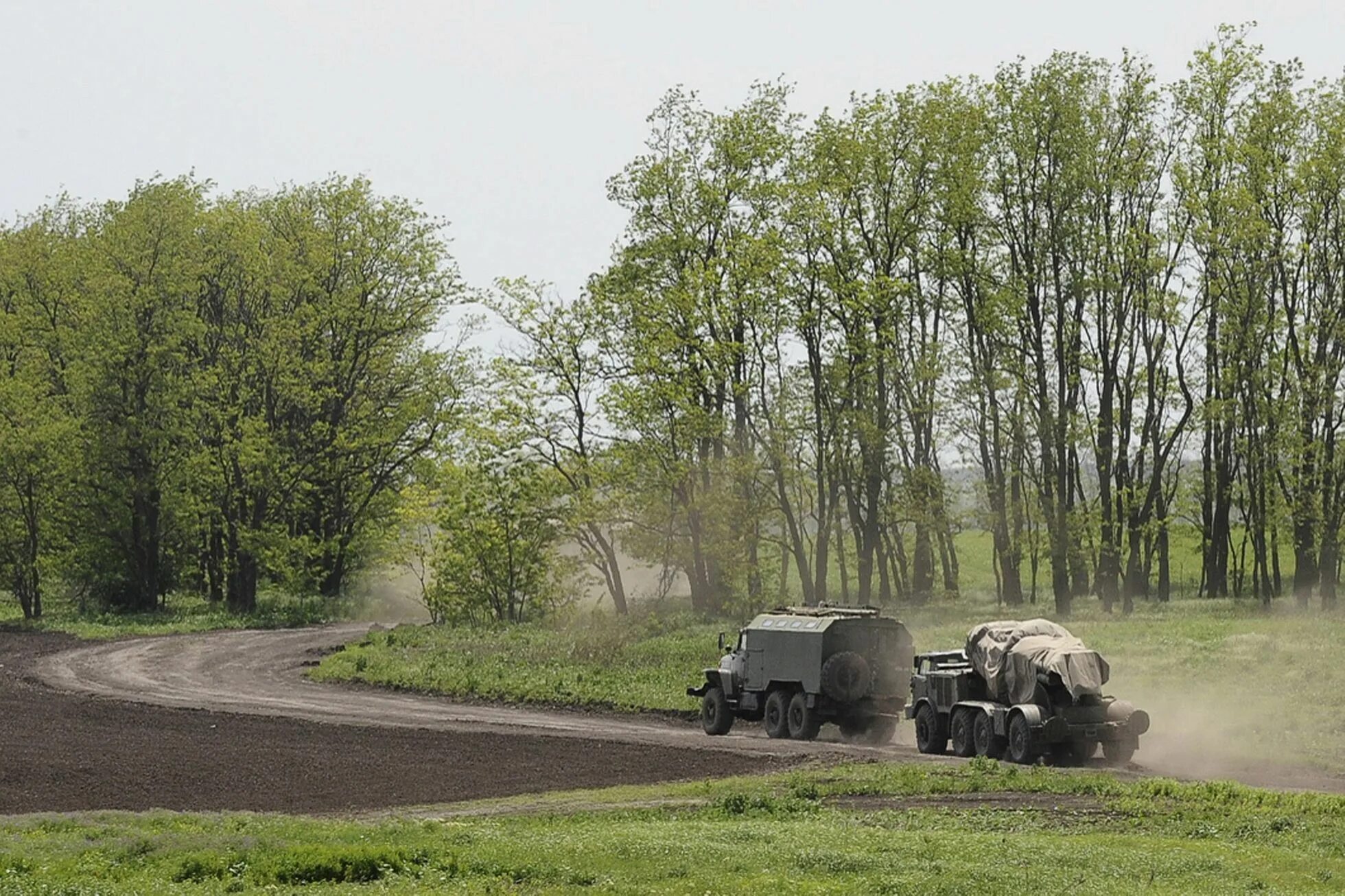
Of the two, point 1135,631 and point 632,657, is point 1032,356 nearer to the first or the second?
point 1135,631

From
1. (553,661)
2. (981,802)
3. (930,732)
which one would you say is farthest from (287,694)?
(981,802)

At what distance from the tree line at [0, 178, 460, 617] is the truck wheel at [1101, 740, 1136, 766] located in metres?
45.7

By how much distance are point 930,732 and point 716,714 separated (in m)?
5.98

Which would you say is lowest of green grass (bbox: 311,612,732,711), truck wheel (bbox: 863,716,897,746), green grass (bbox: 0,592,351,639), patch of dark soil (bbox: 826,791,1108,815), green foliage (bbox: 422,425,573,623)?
truck wheel (bbox: 863,716,897,746)

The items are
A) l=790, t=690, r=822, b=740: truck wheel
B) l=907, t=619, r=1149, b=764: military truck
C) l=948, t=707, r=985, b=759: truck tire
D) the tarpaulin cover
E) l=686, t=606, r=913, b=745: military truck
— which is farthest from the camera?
l=790, t=690, r=822, b=740: truck wheel

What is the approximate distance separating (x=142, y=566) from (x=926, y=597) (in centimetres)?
3365

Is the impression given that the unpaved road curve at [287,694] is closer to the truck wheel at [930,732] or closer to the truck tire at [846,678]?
the truck wheel at [930,732]

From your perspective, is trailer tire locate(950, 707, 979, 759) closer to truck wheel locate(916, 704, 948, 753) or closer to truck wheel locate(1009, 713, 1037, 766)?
truck wheel locate(916, 704, 948, 753)

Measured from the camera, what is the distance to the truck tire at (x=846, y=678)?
100.0 feet

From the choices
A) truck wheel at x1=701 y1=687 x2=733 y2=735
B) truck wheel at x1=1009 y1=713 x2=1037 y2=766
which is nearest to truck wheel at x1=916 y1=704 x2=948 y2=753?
truck wheel at x1=1009 y1=713 x2=1037 y2=766

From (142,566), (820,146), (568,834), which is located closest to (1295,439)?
(820,146)

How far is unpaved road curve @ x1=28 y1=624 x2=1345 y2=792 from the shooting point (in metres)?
27.2

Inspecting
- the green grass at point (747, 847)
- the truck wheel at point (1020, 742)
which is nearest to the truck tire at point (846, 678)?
the truck wheel at point (1020, 742)

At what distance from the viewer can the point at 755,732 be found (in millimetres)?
33875
